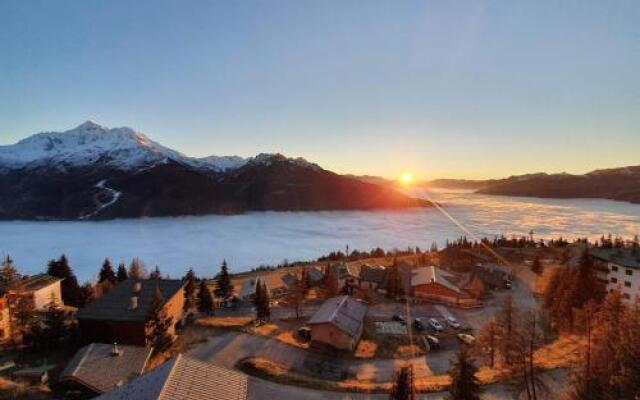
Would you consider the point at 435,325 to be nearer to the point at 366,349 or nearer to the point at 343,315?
the point at 366,349

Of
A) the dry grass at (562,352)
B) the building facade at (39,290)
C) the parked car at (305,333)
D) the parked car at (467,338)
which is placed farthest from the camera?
the building facade at (39,290)

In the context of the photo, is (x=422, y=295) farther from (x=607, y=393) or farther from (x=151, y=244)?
(x=151, y=244)

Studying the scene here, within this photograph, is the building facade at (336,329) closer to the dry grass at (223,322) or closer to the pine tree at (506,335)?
the dry grass at (223,322)

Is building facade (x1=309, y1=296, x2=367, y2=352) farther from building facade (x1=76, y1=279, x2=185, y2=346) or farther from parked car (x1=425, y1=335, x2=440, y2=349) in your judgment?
building facade (x1=76, y1=279, x2=185, y2=346)

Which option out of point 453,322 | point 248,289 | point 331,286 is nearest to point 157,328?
point 248,289

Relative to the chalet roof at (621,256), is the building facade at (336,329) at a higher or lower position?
lower

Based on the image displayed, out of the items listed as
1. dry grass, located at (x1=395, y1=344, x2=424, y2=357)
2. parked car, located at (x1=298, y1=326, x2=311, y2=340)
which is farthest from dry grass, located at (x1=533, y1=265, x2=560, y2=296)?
parked car, located at (x1=298, y1=326, x2=311, y2=340)

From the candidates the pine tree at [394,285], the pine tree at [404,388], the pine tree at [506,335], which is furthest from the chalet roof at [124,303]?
the pine tree at [394,285]
